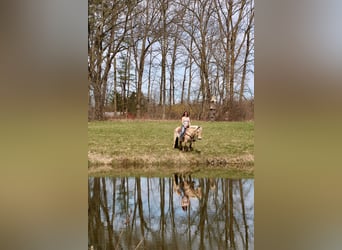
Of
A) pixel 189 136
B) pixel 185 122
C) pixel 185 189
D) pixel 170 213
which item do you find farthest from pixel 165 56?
pixel 170 213

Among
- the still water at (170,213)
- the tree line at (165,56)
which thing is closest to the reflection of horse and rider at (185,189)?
the still water at (170,213)

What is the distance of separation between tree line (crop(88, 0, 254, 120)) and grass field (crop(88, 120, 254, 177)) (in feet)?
0.32

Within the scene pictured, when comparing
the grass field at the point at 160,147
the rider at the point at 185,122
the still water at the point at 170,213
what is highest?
the rider at the point at 185,122

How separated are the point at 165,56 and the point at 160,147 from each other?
68cm

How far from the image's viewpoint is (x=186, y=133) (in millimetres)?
2307

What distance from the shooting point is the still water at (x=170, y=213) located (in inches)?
62.6

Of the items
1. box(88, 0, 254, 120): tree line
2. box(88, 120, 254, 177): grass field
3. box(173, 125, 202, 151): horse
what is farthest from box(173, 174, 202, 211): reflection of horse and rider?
box(88, 0, 254, 120): tree line

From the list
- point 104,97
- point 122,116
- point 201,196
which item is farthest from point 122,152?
point 201,196

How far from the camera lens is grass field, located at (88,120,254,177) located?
2109 mm

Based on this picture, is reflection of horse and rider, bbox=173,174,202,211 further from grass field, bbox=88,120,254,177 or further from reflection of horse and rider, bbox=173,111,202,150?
reflection of horse and rider, bbox=173,111,202,150

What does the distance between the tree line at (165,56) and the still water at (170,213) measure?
0.51m

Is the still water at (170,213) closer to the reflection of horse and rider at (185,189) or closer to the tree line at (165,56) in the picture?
the reflection of horse and rider at (185,189)
